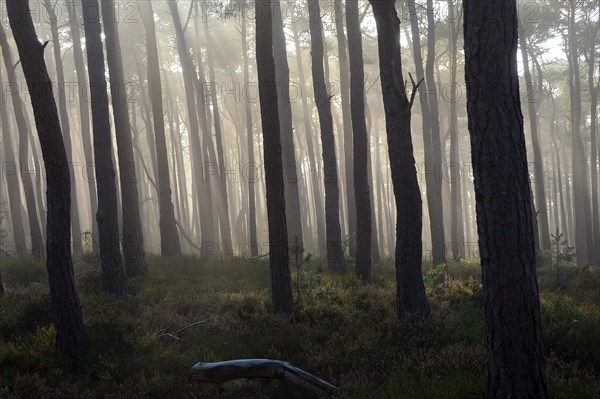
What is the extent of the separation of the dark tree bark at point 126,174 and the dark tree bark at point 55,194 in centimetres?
632

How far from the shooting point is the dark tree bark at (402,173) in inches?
339

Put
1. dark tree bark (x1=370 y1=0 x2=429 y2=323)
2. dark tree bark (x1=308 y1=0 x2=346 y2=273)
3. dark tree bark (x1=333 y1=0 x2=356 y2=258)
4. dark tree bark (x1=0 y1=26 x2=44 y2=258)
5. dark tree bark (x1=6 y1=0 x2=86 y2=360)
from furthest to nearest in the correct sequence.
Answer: dark tree bark (x1=333 y1=0 x2=356 y2=258) → dark tree bark (x1=0 y1=26 x2=44 y2=258) → dark tree bark (x1=308 y1=0 x2=346 y2=273) → dark tree bark (x1=370 y1=0 x2=429 y2=323) → dark tree bark (x1=6 y1=0 x2=86 y2=360)

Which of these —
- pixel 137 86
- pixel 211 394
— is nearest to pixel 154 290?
pixel 211 394

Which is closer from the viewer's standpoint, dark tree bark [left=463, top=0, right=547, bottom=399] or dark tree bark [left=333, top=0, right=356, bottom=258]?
dark tree bark [left=463, top=0, right=547, bottom=399]

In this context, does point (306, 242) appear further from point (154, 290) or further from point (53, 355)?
point (53, 355)

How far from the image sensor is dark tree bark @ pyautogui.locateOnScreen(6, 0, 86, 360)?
8.05 metres

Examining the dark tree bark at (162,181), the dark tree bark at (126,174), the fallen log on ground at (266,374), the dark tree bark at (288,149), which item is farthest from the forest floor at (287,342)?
the dark tree bark at (288,149)

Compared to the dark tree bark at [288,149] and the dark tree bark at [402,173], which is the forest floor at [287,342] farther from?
the dark tree bark at [288,149]

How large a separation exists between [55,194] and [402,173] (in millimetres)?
5216

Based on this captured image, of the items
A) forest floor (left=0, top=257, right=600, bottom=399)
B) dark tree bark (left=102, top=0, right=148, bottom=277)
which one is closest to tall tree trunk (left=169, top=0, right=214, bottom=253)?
dark tree bark (left=102, top=0, right=148, bottom=277)

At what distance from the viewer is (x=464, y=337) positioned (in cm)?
815

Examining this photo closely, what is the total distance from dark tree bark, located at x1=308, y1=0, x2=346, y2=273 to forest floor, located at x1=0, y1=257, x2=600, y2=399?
8.85 ft

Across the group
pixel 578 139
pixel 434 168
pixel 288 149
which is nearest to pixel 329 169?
pixel 288 149

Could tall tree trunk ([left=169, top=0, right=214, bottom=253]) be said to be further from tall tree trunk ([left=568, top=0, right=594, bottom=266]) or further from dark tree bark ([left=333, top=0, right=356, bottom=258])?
tall tree trunk ([left=568, top=0, right=594, bottom=266])
